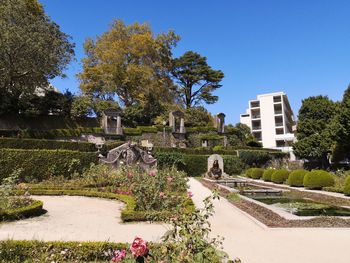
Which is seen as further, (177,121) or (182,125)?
(177,121)

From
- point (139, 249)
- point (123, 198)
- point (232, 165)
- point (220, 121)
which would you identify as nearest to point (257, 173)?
point (232, 165)

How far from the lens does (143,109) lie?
37.2 metres

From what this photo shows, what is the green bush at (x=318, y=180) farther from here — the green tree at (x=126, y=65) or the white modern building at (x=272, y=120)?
the white modern building at (x=272, y=120)

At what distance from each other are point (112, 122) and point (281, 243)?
2905cm

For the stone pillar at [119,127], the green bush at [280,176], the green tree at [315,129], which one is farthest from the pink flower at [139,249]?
the green tree at [315,129]

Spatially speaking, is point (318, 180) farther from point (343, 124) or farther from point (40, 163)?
point (40, 163)

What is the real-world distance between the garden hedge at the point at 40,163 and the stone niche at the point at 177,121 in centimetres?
1669

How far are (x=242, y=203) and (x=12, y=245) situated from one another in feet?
26.3

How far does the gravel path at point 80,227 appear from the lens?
6.46 metres

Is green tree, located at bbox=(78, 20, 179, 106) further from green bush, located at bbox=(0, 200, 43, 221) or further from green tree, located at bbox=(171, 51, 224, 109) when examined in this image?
green bush, located at bbox=(0, 200, 43, 221)

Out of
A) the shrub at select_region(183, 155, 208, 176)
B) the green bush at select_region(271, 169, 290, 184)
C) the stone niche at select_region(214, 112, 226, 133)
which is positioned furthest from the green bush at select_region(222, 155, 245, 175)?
the stone niche at select_region(214, 112, 226, 133)

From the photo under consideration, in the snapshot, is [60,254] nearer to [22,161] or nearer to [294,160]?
[22,161]

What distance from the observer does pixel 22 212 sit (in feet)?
27.8

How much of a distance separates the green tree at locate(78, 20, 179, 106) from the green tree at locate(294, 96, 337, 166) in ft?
54.2
